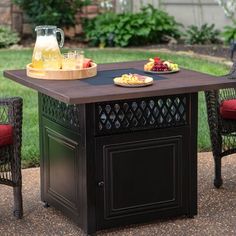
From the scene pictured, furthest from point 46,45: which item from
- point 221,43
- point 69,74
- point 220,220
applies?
point 221,43

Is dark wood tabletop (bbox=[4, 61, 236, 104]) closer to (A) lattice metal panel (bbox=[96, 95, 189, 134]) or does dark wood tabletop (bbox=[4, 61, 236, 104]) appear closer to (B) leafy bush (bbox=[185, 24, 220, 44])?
(A) lattice metal panel (bbox=[96, 95, 189, 134])

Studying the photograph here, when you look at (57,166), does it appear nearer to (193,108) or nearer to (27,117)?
(193,108)

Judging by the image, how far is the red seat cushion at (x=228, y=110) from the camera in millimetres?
4953

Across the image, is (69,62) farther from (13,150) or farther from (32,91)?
(32,91)

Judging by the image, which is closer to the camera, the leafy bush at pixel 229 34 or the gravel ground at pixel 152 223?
the gravel ground at pixel 152 223

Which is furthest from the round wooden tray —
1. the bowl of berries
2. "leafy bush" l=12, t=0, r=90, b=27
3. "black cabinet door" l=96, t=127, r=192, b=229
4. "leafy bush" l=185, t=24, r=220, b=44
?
"leafy bush" l=185, t=24, r=220, b=44

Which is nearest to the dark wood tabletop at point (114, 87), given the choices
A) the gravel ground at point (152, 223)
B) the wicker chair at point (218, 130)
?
the wicker chair at point (218, 130)

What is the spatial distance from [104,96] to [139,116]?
0.35 metres

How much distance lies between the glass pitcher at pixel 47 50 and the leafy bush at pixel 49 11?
771 cm

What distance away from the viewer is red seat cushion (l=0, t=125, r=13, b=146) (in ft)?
14.3

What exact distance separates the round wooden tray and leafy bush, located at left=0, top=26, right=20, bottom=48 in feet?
25.1

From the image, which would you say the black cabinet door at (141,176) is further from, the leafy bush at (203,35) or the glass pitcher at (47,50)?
the leafy bush at (203,35)

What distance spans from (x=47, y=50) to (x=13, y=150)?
635mm

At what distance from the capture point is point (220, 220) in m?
4.49
